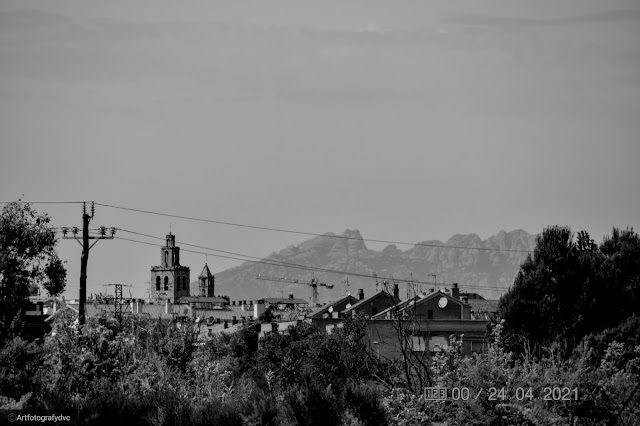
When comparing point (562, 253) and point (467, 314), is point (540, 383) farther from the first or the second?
point (467, 314)

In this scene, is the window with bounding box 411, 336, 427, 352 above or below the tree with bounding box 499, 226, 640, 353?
below

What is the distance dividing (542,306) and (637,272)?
518 centimetres

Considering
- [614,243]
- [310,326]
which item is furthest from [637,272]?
[310,326]

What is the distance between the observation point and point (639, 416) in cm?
1955
